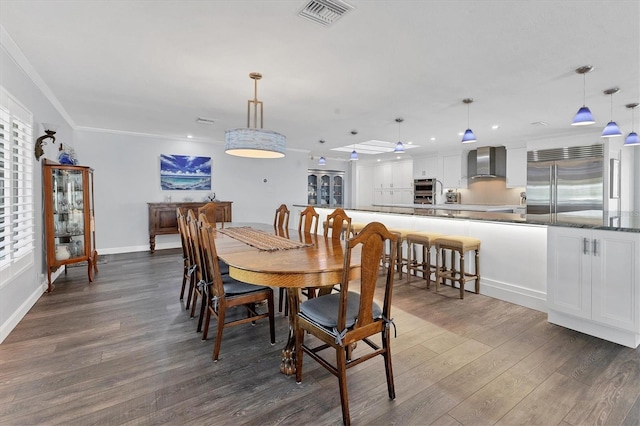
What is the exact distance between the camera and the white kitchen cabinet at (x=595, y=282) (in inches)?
96.0

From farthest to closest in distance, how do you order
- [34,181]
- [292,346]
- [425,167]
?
[425,167] → [34,181] → [292,346]

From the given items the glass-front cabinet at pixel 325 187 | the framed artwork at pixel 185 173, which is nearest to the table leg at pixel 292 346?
the framed artwork at pixel 185 173

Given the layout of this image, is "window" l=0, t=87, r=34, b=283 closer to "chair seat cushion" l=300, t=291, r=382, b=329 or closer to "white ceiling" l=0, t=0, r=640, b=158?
"white ceiling" l=0, t=0, r=640, b=158

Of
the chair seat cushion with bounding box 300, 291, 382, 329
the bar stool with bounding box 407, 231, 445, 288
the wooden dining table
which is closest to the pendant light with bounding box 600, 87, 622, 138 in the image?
the bar stool with bounding box 407, 231, 445, 288

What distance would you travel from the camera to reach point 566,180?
6.29 m

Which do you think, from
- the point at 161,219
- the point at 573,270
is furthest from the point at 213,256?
the point at 161,219

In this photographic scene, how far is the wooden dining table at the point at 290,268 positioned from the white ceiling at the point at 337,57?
5.51 ft

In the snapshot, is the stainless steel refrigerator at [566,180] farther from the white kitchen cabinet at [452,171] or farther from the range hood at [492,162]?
the white kitchen cabinet at [452,171]

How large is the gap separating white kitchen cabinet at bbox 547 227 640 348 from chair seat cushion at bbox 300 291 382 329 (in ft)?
6.28

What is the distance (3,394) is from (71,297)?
77.4 inches

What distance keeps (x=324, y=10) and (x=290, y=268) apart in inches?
67.9

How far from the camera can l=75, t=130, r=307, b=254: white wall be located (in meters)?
6.20

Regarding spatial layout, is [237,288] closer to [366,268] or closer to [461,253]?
[366,268]

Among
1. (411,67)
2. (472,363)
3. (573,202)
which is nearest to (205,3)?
(411,67)
